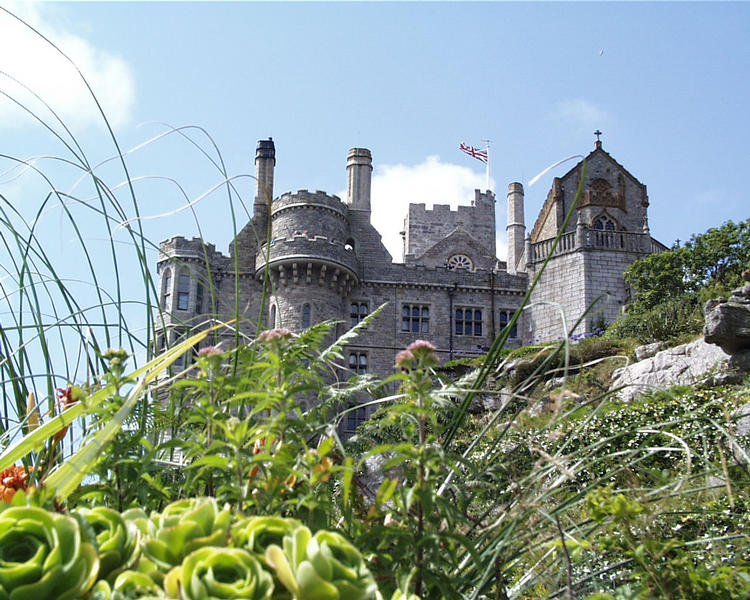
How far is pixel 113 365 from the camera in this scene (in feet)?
A: 5.05

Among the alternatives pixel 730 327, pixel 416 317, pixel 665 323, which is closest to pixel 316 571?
pixel 730 327

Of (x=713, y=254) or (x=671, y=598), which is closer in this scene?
(x=671, y=598)

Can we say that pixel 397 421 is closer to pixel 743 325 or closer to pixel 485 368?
pixel 485 368

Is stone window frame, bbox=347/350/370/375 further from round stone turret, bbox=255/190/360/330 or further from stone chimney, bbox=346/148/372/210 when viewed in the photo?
stone chimney, bbox=346/148/372/210

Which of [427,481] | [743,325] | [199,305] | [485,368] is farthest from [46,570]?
[199,305]

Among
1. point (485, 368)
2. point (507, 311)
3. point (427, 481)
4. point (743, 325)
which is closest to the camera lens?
point (427, 481)

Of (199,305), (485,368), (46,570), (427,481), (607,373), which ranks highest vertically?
(199,305)

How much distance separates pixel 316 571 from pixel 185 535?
224mm

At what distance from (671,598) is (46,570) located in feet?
3.68

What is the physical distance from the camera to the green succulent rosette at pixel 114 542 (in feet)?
3.83

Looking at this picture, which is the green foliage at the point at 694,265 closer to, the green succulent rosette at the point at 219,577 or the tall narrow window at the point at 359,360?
the tall narrow window at the point at 359,360

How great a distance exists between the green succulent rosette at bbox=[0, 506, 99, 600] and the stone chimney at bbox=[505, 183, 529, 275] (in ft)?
130

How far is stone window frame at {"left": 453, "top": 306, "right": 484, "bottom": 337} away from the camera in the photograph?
3005 centimetres

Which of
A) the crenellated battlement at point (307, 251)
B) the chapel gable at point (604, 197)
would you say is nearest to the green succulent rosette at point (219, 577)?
the crenellated battlement at point (307, 251)
